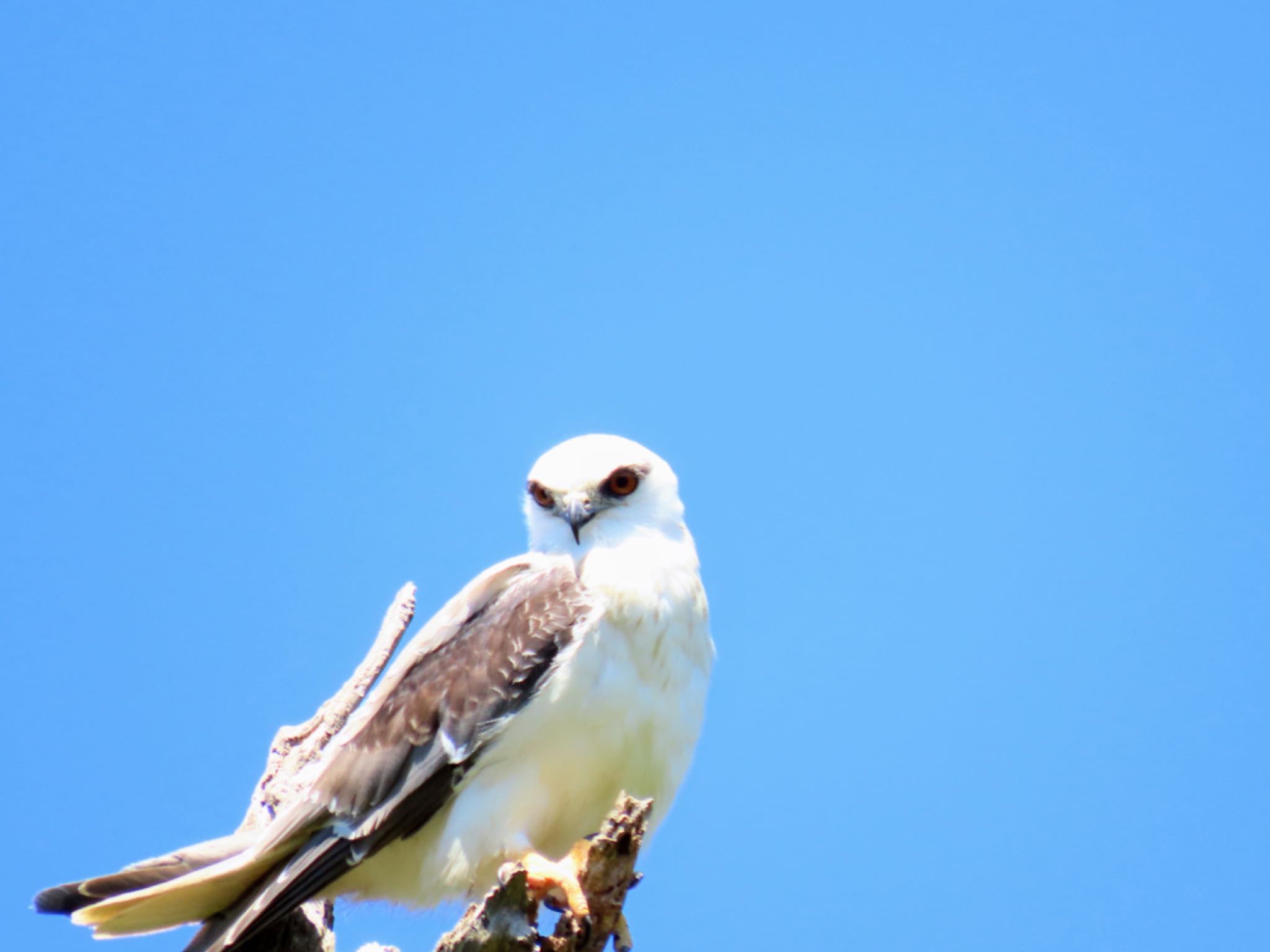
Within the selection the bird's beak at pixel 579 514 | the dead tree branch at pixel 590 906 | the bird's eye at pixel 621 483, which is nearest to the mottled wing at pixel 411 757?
the dead tree branch at pixel 590 906

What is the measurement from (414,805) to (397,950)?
1.79 ft

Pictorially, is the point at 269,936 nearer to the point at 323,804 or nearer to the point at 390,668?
the point at 323,804

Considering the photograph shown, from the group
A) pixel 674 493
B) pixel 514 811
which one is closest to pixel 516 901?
pixel 514 811

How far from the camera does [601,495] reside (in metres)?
6.14

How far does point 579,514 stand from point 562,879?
5.83ft

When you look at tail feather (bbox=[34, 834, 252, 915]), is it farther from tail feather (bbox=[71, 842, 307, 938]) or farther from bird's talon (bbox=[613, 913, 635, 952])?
bird's talon (bbox=[613, 913, 635, 952])

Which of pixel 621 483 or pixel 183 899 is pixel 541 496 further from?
pixel 183 899

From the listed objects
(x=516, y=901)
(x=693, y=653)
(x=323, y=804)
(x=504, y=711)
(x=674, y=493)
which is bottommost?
(x=516, y=901)

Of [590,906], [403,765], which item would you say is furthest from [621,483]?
[590,906]

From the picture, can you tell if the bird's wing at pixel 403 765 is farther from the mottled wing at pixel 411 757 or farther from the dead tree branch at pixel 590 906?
the dead tree branch at pixel 590 906

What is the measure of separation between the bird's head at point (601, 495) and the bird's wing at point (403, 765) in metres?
0.53

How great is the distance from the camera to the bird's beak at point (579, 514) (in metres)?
6.06

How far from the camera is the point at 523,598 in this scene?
5691mm

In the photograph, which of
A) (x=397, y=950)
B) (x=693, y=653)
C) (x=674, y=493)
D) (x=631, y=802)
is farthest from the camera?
(x=674, y=493)
